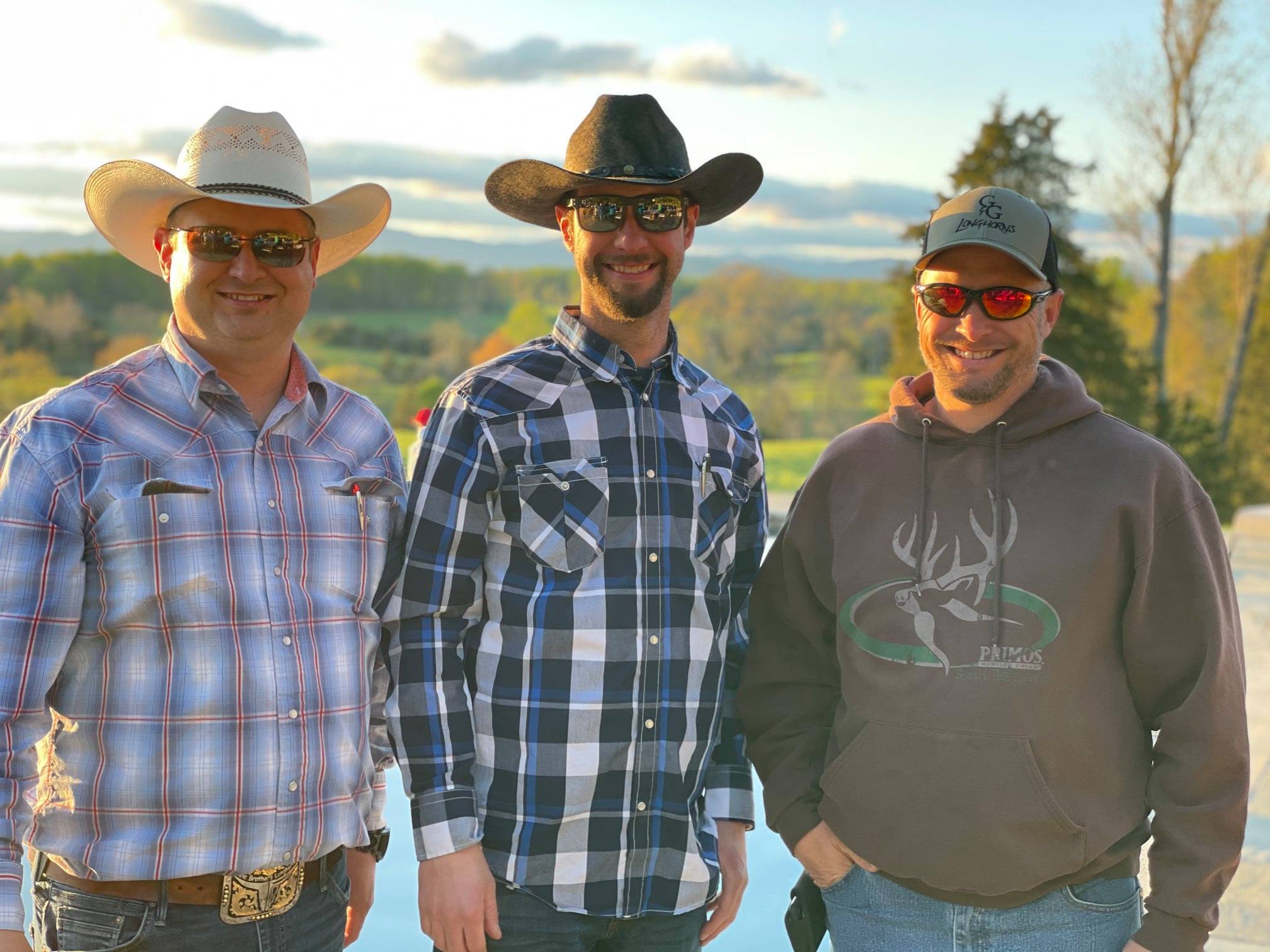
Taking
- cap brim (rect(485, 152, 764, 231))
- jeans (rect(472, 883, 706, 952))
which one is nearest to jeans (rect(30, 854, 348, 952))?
jeans (rect(472, 883, 706, 952))

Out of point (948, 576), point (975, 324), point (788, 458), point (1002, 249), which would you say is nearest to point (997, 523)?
point (948, 576)

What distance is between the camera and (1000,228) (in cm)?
208

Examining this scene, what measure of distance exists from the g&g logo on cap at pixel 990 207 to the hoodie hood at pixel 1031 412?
0.98 ft

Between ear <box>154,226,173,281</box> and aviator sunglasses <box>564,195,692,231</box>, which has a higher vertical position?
aviator sunglasses <box>564,195,692,231</box>

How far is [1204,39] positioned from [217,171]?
22.0 metres

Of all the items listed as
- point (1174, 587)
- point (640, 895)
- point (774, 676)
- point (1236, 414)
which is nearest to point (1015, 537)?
point (1174, 587)

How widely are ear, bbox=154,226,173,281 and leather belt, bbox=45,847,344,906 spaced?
3.40ft

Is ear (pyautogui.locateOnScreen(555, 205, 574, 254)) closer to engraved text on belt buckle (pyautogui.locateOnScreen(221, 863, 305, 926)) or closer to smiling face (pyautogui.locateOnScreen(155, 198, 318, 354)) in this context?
smiling face (pyautogui.locateOnScreen(155, 198, 318, 354))

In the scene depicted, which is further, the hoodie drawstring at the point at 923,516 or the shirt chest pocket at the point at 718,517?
the shirt chest pocket at the point at 718,517

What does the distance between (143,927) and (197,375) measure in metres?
0.90

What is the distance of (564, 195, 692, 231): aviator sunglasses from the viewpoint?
2211 millimetres

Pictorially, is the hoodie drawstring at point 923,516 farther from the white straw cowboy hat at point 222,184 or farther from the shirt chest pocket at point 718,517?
the white straw cowboy hat at point 222,184

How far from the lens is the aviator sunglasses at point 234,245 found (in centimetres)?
208

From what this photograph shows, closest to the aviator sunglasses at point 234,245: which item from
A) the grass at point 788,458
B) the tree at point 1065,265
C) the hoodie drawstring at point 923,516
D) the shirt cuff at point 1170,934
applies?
the hoodie drawstring at point 923,516
